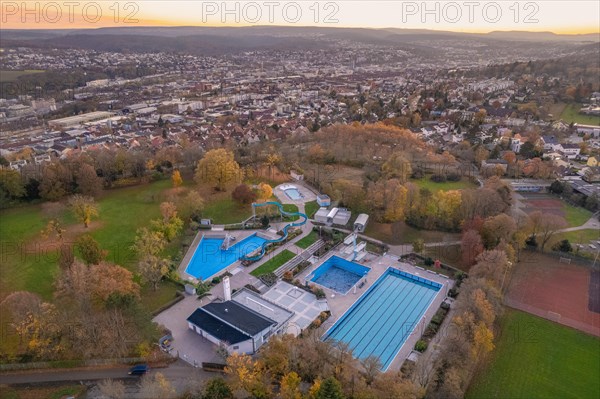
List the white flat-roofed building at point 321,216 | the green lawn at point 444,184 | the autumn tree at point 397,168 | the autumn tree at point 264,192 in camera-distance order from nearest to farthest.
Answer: the white flat-roofed building at point 321,216, the autumn tree at point 264,192, the autumn tree at point 397,168, the green lawn at point 444,184

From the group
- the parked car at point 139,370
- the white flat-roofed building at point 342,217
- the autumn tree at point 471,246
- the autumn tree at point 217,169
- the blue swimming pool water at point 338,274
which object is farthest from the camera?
the autumn tree at point 217,169

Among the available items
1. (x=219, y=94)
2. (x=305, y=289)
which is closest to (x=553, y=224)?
(x=305, y=289)

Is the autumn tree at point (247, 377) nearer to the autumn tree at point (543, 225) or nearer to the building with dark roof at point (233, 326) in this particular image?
the building with dark roof at point (233, 326)

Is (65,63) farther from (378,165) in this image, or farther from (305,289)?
(305,289)

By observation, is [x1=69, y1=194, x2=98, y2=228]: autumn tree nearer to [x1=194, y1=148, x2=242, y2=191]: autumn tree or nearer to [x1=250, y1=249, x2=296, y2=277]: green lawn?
[x1=194, y1=148, x2=242, y2=191]: autumn tree

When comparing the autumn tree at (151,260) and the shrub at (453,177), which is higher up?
the shrub at (453,177)

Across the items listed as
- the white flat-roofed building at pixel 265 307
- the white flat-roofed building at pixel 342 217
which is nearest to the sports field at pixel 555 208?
the white flat-roofed building at pixel 342 217
